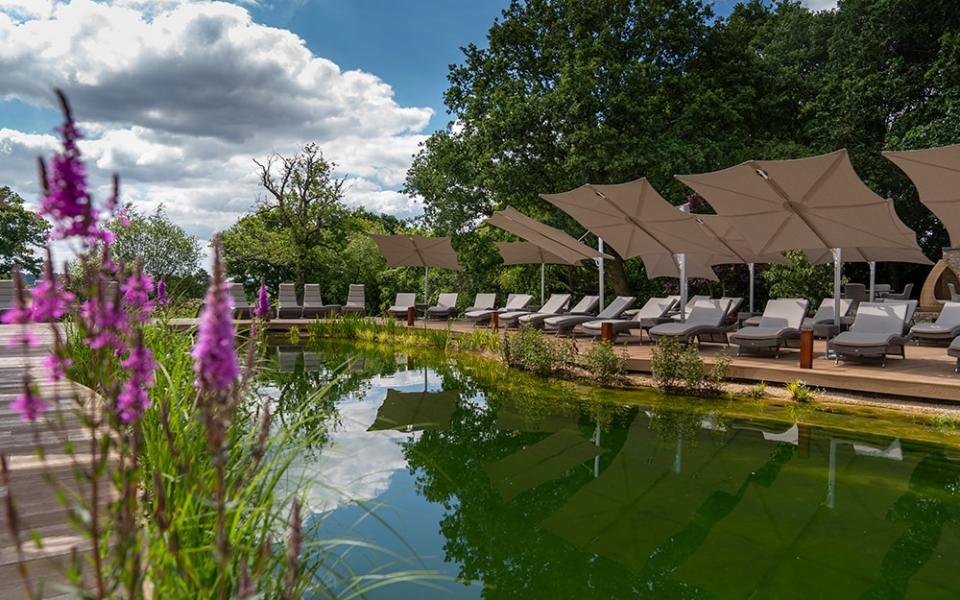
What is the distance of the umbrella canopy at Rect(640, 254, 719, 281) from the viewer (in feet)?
44.1

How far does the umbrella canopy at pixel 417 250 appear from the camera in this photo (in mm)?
16648

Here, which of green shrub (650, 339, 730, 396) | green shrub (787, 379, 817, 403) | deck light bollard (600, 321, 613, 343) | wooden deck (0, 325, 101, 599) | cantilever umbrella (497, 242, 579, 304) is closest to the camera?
wooden deck (0, 325, 101, 599)

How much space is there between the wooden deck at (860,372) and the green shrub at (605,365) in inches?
11.8

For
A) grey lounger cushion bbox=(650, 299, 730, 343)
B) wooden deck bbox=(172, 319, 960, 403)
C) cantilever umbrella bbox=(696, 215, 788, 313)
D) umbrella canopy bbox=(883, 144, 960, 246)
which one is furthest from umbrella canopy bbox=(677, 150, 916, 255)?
wooden deck bbox=(172, 319, 960, 403)

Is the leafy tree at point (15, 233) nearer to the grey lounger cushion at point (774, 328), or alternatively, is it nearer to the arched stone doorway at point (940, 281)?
the grey lounger cushion at point (774, 328)

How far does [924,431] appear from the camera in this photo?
20.2 feet

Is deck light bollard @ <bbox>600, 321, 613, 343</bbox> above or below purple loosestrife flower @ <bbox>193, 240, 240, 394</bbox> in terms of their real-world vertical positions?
below

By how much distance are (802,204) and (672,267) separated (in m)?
5.11

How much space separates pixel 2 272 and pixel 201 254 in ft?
41.5

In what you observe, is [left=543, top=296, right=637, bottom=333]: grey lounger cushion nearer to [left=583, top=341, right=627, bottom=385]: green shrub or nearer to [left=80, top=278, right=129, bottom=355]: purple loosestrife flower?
[left=583, top=341, right=627, bottom=385]: green shrub

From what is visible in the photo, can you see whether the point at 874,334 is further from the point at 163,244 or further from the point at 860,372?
the point at 163,244

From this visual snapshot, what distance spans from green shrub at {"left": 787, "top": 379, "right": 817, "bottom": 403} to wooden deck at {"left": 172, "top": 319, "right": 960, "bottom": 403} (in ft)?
0.45

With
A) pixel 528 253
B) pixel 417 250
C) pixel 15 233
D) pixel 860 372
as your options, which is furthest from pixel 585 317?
pixel 15 233

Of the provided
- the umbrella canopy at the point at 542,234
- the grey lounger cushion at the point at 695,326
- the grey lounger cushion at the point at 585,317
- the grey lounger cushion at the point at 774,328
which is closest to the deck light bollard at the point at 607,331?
the grey lounger cushion at the point at 695,326
